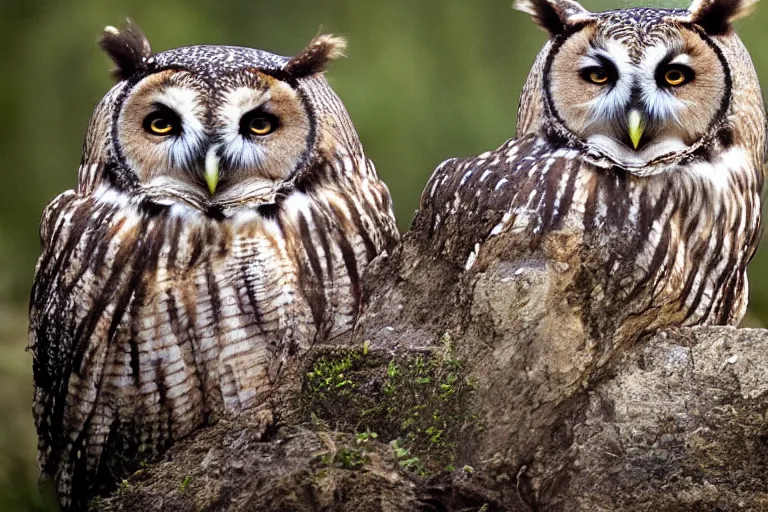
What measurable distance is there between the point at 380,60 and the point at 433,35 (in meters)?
0.15

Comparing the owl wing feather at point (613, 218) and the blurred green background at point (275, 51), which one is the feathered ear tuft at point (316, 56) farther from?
the owl wing feather at point (613, 218)

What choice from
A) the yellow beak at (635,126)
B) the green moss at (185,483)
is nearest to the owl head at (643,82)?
the yellow beak at (635,126)

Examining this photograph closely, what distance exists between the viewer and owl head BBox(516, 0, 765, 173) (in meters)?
1.57

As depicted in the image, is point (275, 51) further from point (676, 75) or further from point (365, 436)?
point (365, 436)

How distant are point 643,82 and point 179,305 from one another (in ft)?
3.00

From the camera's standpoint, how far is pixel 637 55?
61.6 inches

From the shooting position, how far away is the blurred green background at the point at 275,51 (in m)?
2.13

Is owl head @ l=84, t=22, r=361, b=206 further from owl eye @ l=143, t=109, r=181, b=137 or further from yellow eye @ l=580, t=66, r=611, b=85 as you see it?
yellow eye @ l=580, t=66, r=611, b=85

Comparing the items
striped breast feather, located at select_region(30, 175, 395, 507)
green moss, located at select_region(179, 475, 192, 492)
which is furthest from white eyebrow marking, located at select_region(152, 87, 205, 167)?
green moss, located at select_region(179, 475, 192, 492)

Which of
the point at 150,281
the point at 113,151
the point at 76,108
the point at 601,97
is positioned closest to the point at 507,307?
the point at 601,97

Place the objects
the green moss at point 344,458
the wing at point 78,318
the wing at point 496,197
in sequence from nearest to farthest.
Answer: the green moss at point 344,458, the wing at point 496,197, the wing at point 78,318

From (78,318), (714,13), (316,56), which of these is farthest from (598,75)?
(78,318)

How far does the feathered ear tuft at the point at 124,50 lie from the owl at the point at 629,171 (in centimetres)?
61

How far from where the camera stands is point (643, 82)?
1.56 m
